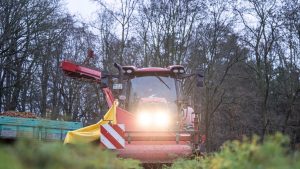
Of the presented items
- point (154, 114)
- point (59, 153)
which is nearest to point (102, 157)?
point (59, 153)

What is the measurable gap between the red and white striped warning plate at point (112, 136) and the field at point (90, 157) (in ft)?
22.2

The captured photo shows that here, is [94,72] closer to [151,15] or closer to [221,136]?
[151,15]

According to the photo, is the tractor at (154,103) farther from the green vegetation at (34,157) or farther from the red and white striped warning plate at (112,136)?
the green vegetation at (34,157)

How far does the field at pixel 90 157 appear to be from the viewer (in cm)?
172

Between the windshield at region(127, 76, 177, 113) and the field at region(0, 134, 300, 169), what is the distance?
29.5ft

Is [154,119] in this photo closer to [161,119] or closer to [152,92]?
[161,119]

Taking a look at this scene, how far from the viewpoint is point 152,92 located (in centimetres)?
1244

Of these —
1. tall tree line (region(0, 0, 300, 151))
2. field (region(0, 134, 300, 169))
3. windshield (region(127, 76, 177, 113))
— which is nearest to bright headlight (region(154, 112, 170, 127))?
windshield (region(127, 76, 177, 113))

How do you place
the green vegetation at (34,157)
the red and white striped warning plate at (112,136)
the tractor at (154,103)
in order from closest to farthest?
the green vegetation at (34,157), the red and white striped warning plate at (112,136), the tractor at (154,103)

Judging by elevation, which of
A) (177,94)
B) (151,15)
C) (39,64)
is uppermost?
(151,15)

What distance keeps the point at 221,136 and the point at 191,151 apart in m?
27.9

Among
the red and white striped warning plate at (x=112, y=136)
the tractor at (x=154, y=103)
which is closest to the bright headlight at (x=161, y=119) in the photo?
the tractor at (x=154, y=103)

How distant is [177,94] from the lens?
12.5m

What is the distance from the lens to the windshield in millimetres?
12297
